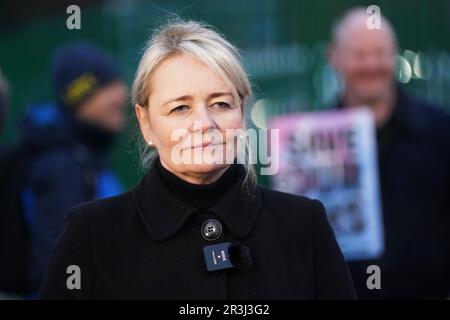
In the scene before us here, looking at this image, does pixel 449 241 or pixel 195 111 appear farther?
pixel 449 241

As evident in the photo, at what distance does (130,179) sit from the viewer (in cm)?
693

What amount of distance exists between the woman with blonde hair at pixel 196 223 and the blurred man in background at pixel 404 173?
2033 millimetres

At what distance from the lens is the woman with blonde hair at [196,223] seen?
8.87ft

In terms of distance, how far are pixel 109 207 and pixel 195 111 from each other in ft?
1.18

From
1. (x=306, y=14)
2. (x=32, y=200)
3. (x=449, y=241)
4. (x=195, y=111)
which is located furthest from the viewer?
(x=306, y=14)

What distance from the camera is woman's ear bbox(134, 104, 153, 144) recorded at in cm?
289

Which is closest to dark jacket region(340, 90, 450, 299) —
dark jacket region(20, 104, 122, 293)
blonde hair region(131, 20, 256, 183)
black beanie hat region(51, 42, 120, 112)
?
dark jacket region(20, 104, 122, 293)

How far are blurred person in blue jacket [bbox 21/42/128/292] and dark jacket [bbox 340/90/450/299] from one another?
1.37 meters

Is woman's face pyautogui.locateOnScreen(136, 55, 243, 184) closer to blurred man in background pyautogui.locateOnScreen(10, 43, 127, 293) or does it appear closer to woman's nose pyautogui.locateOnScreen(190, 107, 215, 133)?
woman's nose pyautogui.locateOnScreen(190, 107, 215, 133)

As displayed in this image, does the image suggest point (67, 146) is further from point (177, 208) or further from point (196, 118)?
point (196, 118)

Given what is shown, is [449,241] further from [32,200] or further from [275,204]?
[275,204]

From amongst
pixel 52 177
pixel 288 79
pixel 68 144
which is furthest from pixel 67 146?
pixel 288 79

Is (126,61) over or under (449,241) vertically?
over

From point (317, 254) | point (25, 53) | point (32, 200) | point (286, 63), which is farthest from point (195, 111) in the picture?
point (25, 53)
